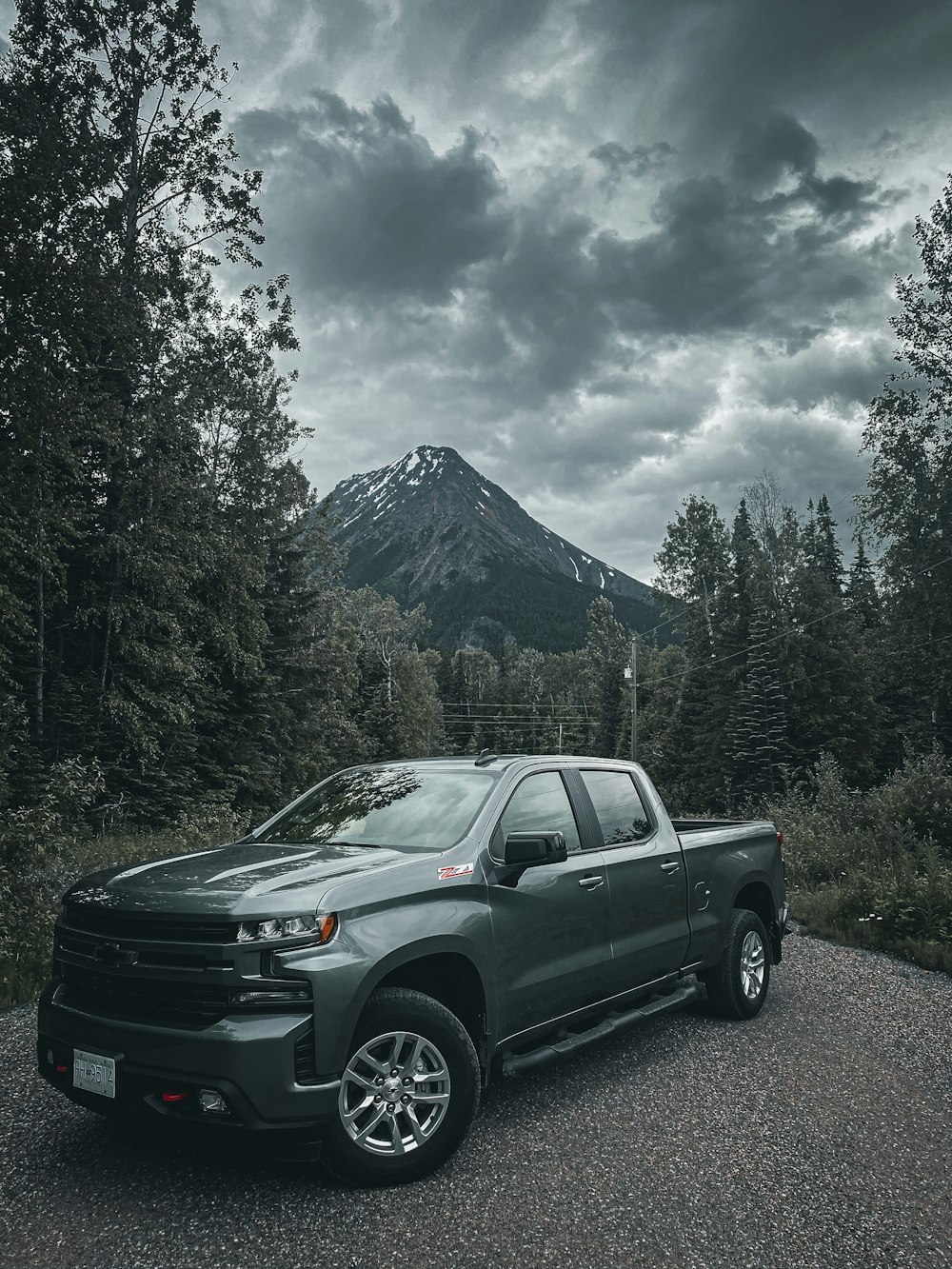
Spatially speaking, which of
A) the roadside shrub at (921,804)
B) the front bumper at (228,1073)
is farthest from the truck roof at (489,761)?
the roadside shrub at (921,804)

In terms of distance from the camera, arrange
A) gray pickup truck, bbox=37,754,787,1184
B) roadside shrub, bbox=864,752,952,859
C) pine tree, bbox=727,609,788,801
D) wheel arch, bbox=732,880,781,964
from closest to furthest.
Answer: gray pickup truck, bbox=37,754,787,1184 → wheel arch, bbox=732,880,781,964 → roadside shrub, bbox=864,752,952,859 → pine tree, bbox=727,609,788,801

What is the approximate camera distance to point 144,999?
10.9 ft

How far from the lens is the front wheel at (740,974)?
5762 millimetres

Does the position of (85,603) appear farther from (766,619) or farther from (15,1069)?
(766,619)

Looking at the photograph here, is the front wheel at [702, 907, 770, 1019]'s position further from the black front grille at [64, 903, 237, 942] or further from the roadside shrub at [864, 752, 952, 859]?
the roadside shrub at [864, 752, 952, 859]

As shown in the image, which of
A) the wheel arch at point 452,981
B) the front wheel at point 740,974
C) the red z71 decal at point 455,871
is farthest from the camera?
the front wheel at point 740,974

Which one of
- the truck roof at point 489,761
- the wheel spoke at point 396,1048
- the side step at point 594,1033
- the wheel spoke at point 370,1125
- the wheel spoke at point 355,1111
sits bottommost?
the side step at point 594,1033

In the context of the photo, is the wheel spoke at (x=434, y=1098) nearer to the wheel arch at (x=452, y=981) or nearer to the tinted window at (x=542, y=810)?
the wheel arch at (x=452, y=981)

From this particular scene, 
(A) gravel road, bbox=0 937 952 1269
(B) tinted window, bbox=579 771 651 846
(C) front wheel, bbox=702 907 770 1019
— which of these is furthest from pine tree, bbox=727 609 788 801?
(A) gravel road, bbox=0 937 952 1269

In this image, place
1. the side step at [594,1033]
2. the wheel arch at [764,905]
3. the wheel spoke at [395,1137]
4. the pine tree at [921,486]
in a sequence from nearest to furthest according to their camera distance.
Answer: the wheel spoke at [395,1137] → the side step at [594,1033] → the wheel arch at [764,905] → the pine tree at [921,486]

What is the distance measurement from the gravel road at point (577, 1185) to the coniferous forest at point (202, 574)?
3.44 meters

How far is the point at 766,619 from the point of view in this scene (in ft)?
121

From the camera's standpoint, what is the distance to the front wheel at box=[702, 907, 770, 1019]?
5762 millimetres

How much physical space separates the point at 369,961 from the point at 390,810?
127 cm
